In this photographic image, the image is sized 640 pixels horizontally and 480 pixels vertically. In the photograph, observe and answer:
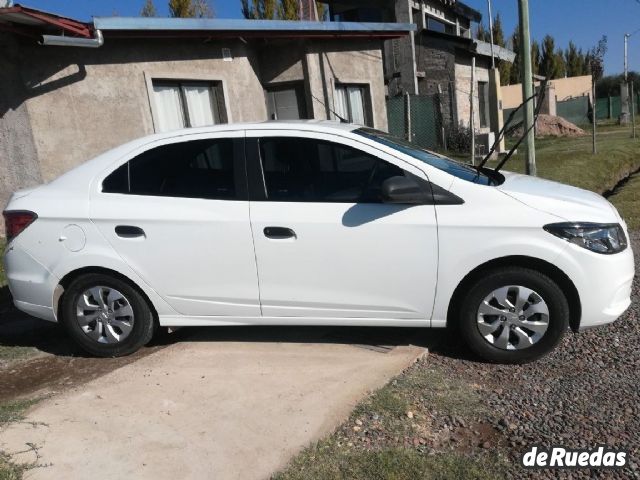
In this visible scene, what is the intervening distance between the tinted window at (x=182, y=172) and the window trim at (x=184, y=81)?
18.4 feet

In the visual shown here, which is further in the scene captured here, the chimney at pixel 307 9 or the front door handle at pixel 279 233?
the chimney at pixel 307 9

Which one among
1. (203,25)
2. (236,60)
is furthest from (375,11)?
(203,25)

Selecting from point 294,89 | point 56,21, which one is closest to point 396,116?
point 294,89

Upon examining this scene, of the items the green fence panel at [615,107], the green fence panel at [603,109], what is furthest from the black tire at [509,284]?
the green fence panel at [615,107]

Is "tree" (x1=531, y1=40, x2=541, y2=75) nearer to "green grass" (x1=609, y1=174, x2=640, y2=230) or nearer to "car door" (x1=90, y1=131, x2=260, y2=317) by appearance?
"green grass" (x1=609, y1=174, x2=640, y2=230)

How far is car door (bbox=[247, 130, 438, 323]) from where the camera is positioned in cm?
377

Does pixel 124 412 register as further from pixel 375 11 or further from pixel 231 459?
pixel 375 11

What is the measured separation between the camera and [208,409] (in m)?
3.46

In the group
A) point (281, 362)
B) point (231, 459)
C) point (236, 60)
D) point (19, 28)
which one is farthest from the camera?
point (236, 60)

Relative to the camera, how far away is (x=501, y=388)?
3529mm

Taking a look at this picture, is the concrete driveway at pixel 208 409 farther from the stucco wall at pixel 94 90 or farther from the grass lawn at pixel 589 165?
the grass lawn at pixel 589 165

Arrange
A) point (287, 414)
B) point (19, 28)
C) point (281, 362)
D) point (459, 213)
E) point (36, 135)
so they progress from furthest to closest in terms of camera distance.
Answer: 1. point (36, 135)
2. point (19, 28)
3. point (281, 362)
4. point (459, 213)
5. point (287, 414)

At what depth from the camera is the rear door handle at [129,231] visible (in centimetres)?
411

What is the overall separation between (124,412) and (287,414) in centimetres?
101
